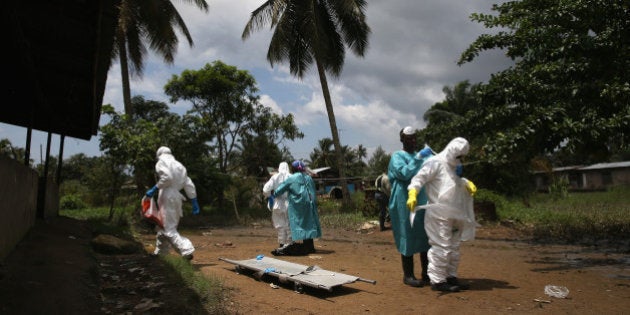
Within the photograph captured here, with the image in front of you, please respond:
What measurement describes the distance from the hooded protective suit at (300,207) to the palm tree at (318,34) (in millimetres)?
8869

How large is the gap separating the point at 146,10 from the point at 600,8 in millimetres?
13148

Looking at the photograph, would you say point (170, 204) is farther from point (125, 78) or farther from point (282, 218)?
point (125, 78)

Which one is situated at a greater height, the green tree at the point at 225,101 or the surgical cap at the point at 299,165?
the green tree at the point at 225,101

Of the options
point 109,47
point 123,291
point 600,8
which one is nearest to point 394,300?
point 123,291

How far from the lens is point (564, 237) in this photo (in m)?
9.95

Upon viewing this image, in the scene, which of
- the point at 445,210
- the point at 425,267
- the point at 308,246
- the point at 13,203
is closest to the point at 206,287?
the point at 425,267

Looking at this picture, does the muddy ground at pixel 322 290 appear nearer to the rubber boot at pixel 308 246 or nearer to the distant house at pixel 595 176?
the rubber boot at pixel 308 246

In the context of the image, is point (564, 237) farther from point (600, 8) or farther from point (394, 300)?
point (394, 300)

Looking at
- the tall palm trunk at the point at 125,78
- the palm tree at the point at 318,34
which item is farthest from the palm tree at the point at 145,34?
the palm tree at the point at 318,34

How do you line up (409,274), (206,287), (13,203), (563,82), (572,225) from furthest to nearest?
(572,225)
(563,82)
(13,203)
(409,274)
(206,287)

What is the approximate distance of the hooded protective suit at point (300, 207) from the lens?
26.5 feet

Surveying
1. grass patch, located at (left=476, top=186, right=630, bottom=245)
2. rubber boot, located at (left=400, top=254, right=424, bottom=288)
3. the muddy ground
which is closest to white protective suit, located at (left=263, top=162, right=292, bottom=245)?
the muddy ground

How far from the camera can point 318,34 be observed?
1730cm

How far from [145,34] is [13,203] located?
12.0m
